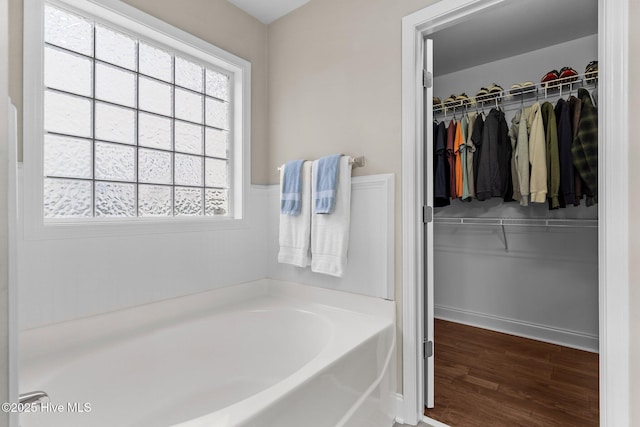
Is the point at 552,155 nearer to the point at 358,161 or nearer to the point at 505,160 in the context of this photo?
the point at 505,160

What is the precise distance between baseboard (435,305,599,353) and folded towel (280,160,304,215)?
2117mm

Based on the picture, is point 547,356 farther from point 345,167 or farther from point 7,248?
point 7,248

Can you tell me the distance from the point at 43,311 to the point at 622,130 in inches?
96.8

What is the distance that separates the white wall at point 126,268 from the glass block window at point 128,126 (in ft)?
0.62

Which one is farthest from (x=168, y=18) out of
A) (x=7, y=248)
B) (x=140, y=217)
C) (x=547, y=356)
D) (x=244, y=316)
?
(x=547, y=356)

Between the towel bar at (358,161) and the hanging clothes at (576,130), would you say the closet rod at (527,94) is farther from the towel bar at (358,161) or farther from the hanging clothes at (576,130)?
the towel bar at (358,161)

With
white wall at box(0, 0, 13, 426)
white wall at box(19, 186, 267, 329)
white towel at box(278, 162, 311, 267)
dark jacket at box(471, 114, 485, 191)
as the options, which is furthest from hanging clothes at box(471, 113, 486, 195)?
white wall at box(0, 0, 13, 426)

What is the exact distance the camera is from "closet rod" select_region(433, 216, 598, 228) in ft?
8.52

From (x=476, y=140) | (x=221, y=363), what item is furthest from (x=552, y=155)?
(x=221, y=363)

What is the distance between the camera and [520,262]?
9.57 ft

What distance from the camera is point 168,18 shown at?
1.90 m

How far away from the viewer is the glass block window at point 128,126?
1602mm

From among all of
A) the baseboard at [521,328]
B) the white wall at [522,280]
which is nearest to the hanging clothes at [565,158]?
the white wall at [522,280]

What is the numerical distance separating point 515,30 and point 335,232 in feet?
7.13
